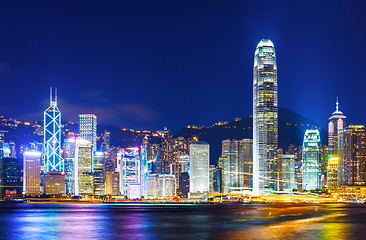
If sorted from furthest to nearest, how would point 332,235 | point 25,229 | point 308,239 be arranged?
point 25,229 → point 332,235 → point 308,239

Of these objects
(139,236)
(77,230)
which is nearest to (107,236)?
(139,236)

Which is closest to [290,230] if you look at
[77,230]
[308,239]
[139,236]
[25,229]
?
[308,239]

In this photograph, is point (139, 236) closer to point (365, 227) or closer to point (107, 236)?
point (107, 236)

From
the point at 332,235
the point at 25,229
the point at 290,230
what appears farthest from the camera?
the point at 25,229

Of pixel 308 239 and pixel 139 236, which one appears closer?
pixel 308 239

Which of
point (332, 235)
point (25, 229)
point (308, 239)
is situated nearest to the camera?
A: point (308, 239)

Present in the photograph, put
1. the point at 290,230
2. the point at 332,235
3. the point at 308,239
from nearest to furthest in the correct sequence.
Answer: the point at 308,239
the point at 332,235
the point at 290,230

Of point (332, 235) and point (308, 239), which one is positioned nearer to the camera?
point (308, 239)

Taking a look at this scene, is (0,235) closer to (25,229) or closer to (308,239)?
(25,229)
